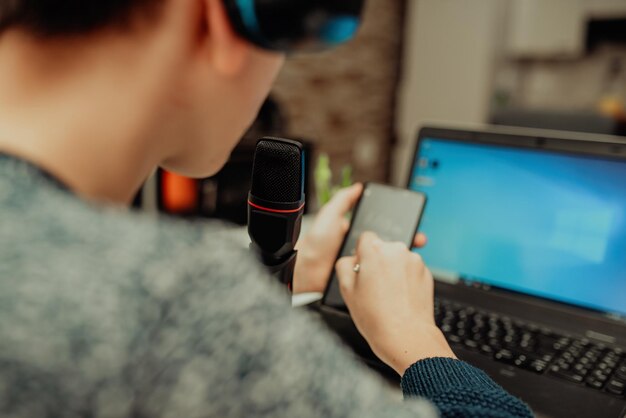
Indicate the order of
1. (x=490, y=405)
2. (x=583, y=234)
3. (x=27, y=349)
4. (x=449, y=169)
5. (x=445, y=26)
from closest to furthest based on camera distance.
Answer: (x=27, y=349)
(x=490, y=405)
(x=583, y=234)
(x=449, y=169)
(x=445, y=26)

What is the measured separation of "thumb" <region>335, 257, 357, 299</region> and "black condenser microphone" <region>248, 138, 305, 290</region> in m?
0.07

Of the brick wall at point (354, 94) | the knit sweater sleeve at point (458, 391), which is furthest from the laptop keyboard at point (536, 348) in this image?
the brick wall at point (354, 94)

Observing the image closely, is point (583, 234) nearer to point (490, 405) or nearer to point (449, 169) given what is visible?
point (449, 169)

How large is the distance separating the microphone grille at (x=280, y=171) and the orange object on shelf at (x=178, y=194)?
2.67 feet

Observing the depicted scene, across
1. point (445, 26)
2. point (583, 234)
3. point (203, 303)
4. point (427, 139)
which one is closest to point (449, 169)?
point (427, 139)

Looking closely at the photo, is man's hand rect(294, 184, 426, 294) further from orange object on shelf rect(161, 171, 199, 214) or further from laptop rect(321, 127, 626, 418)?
orange object on shelf rect(161, 171, 199, 214)

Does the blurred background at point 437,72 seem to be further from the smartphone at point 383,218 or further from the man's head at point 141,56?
the man's head at point 141,56

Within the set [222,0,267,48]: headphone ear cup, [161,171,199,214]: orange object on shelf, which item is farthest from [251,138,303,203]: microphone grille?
[161,171,199,214]: orange object on shelf

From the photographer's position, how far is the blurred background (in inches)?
129

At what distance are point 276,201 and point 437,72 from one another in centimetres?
326

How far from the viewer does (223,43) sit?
428 mm

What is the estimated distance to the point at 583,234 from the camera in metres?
0.94

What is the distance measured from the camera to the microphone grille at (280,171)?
640mm

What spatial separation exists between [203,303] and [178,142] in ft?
0.60
